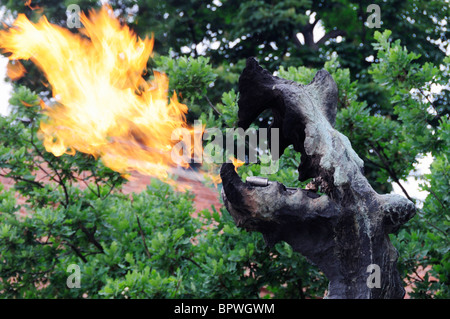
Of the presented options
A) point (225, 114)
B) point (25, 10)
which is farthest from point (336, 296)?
point (25, 10)

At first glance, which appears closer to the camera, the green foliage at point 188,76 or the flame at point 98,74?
the flame at point 98,74

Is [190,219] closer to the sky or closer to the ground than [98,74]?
closer to the ground

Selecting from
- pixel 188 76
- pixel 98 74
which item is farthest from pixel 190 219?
pixel 98 74

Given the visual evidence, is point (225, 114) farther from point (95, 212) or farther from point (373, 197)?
point (373, 197)

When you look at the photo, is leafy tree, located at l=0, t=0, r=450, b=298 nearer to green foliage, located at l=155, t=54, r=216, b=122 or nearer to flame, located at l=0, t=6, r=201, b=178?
green foliage, located at l=155, t=54, r=216, b=122

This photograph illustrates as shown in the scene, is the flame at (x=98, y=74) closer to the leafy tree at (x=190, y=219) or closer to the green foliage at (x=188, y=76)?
the green foliage at (x=188, y=76)

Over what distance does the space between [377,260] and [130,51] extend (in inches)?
123

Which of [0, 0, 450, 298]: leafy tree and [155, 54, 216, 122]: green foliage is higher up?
[155, 54, 216, 122]: green foliage

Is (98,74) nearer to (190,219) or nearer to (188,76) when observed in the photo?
(188,76)

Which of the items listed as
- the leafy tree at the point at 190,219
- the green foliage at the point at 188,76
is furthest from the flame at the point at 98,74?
the leafy tree at the point at 190,219

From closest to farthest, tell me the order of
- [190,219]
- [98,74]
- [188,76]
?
[98,74]
[188,76]
[190,219]

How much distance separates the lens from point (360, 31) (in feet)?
37.2

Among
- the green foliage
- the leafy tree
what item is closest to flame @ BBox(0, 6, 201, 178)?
the green foliage

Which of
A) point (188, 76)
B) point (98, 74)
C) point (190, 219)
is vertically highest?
point (188, 76)
